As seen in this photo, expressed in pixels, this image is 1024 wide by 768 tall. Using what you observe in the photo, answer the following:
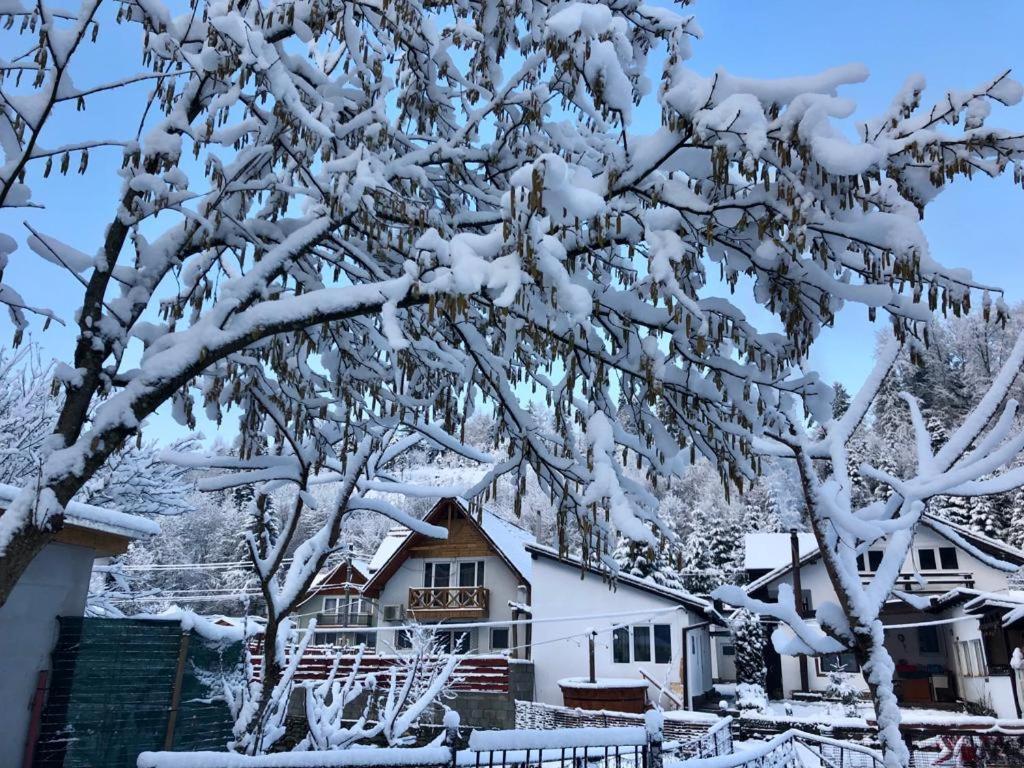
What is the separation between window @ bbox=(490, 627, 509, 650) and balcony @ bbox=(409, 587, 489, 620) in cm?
99

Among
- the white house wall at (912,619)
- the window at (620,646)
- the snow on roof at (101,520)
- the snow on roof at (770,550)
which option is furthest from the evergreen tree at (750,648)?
the snow on roof at (101,520)

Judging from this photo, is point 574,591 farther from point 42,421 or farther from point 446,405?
point 446,405

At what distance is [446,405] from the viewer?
198 inches

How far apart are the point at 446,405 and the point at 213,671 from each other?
5094 mm

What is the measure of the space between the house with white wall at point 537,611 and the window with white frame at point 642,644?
4 cm

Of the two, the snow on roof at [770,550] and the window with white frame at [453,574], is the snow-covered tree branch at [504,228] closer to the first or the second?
the window with white frame at [453,574]

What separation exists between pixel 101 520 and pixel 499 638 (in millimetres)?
23103

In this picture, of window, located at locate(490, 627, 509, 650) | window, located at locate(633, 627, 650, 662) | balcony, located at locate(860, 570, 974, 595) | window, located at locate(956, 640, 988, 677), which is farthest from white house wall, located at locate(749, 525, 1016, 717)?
window, located at locate(490, 627, 509, 650)

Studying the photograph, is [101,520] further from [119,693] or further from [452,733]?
[452,733]

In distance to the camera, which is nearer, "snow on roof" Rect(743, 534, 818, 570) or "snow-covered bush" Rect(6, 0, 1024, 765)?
"snow-covered bush" Rect(6, 0, 1024, 765)

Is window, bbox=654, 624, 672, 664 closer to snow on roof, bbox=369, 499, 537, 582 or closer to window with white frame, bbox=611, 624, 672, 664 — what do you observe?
window with white frame, bbox=611, 624, 672, 664

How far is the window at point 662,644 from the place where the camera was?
2389 cm

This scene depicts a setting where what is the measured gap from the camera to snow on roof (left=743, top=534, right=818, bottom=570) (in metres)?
30.5

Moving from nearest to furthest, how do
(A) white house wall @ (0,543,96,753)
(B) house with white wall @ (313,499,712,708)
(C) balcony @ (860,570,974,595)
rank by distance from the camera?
1. (A) white house wall @ (0,543,96,753)
2. (B) house with white wall @ (313,499,712,708)
3. (C) balcony @ (860,570,974,595)
